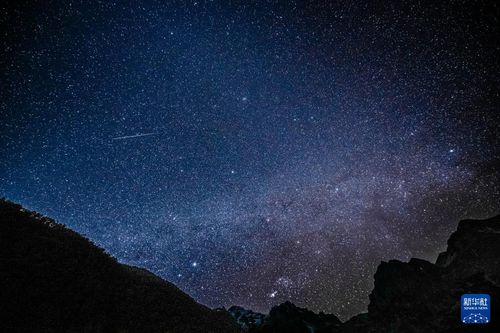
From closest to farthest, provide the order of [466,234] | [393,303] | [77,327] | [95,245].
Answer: [77,327], [95,245], [393,303], [466,234]

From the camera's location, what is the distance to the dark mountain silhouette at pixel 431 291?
23.6 metres

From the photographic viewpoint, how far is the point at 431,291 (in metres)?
28.1

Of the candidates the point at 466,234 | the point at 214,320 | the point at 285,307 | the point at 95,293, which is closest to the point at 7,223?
the point at 95,293

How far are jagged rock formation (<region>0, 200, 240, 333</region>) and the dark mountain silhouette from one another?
10.6m

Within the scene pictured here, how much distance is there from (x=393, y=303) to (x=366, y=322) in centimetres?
454

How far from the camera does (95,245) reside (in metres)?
14.4

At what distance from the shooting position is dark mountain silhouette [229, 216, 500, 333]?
23578mm

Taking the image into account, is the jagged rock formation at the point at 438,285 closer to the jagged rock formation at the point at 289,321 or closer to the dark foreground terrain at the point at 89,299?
the dark foreground terrain at the point at 89,299

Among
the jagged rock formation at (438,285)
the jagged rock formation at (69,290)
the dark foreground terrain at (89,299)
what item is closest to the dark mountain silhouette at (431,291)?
the jagged rock formation at (438,285)

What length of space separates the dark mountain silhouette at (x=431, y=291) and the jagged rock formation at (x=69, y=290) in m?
10.6

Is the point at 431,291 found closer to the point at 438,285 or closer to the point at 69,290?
the point at 438,285

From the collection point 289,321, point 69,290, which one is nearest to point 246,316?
point 289,321

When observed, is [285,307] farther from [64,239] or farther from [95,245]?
[64,239]

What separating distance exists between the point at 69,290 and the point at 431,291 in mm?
34378
